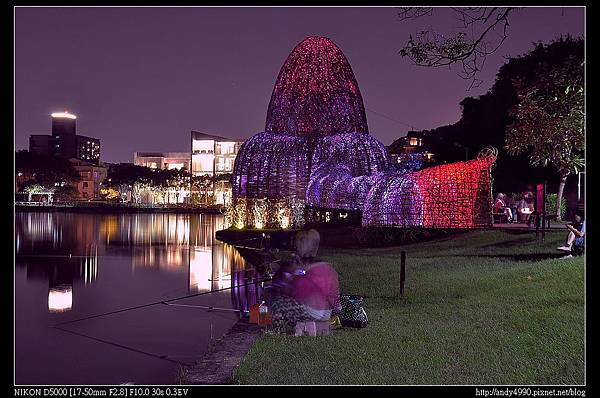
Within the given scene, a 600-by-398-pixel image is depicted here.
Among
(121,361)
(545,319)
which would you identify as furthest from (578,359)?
(121,361)

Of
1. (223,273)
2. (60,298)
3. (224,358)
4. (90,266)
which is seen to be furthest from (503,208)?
(224,358)

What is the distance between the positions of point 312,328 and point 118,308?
8216 mm

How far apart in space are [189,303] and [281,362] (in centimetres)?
819

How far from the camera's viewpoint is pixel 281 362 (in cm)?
833

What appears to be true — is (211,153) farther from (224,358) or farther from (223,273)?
(224,358)

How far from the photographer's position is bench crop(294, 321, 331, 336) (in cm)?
939

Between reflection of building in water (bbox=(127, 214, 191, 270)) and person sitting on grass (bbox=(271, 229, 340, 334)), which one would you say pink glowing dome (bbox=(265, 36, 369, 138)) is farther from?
person sitting on grass (bbox=(271, 229, 340, 334))

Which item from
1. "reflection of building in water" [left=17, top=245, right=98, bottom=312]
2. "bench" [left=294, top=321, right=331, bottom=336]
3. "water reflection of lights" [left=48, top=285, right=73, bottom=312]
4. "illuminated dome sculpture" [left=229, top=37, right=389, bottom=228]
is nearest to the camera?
"bench" [left=294, top=321, right=331, bottom=336]

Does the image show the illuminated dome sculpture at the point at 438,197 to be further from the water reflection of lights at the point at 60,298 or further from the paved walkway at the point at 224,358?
the paved walkway at the point at 224,358

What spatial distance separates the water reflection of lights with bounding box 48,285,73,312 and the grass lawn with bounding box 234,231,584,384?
273 inches

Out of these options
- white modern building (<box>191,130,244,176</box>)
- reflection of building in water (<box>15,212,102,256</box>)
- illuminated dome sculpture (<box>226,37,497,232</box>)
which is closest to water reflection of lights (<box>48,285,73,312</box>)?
reflection of building in water (<box>15,212,102,256</box>)

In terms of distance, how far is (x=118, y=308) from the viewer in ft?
52.8

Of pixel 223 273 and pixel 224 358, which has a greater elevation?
pixel 224 358
